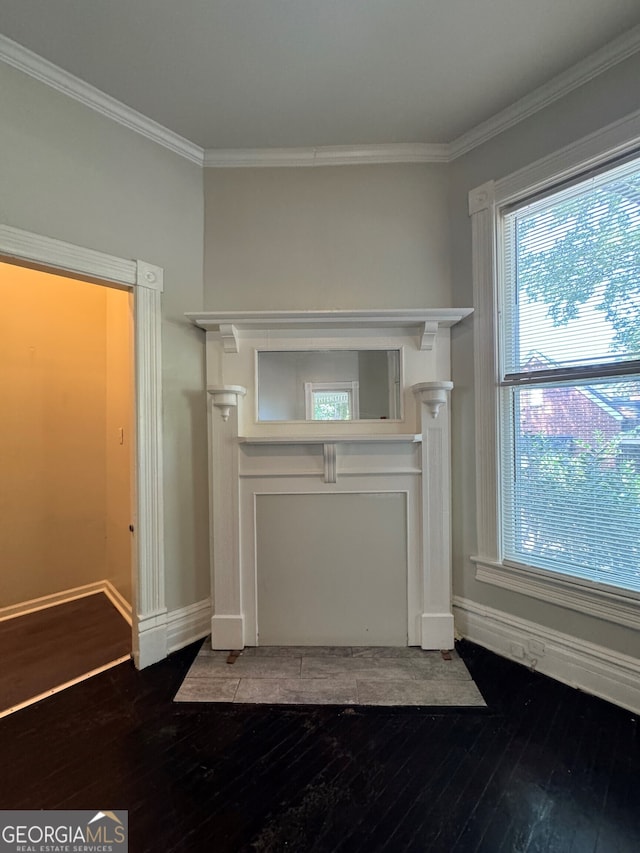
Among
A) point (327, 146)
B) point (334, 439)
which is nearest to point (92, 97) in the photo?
point (327, 146)

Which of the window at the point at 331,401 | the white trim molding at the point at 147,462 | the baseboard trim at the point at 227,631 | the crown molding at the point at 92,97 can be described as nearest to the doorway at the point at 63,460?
the white trim molding at the point at 147,462

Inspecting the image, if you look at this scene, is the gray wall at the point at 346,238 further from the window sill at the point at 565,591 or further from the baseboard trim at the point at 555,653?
the baseboard trim at the point at 555,653

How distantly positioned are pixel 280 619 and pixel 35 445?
2.28m

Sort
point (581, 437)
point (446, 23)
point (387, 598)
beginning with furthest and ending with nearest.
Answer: point (387, 598) → point (581, 437) → point (446, 23)

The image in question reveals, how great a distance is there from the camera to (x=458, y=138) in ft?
6.89

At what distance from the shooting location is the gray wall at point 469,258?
163 centimetres

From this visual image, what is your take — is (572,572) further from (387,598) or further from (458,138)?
(458,138)

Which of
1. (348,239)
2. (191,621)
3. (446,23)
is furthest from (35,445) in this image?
(446,23)

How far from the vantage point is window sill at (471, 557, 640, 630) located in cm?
162

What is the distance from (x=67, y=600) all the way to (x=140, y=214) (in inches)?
113

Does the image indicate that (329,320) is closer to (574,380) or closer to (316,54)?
(316,54)

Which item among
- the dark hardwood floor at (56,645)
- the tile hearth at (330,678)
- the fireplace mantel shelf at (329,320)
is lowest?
the dark hardwood floor at (56,645)

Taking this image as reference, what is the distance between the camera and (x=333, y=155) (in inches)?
85.0

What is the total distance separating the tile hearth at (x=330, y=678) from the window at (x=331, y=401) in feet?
4.43
